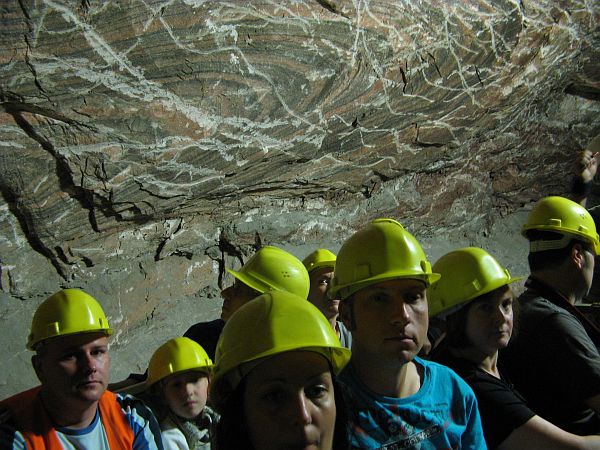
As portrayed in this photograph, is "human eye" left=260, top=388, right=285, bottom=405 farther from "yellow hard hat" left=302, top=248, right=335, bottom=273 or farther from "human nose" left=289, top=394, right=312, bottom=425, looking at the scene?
"yellow hard hat" left=302, top=248, right=335, bottom=273

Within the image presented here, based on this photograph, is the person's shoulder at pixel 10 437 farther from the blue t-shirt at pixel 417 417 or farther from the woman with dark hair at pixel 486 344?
the woman with dark hair at pixel 486 344

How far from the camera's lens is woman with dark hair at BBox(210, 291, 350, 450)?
131 centimetres

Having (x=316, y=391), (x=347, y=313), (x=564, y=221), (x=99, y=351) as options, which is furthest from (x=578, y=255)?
(x=99, y=351)

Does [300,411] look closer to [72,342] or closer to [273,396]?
[273,396]

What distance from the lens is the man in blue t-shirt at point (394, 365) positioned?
64.2 inches

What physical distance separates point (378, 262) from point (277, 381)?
59 cm

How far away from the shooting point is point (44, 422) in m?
1.98

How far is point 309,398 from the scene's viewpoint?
1.35 meters

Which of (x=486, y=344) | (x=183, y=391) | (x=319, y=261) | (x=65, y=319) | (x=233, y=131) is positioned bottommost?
(x=486, y=344)

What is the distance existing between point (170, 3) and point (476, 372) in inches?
128

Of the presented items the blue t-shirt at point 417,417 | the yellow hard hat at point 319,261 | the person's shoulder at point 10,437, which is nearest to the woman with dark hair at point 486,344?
the blue t-shirt at point 417,417

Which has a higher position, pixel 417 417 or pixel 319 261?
pixel 319 261

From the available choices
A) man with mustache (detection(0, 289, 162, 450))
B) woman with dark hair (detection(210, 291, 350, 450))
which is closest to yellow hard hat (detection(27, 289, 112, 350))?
man with mustache (detection(0, 289, 162, 450))

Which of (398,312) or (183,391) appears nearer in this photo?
(398,312)
